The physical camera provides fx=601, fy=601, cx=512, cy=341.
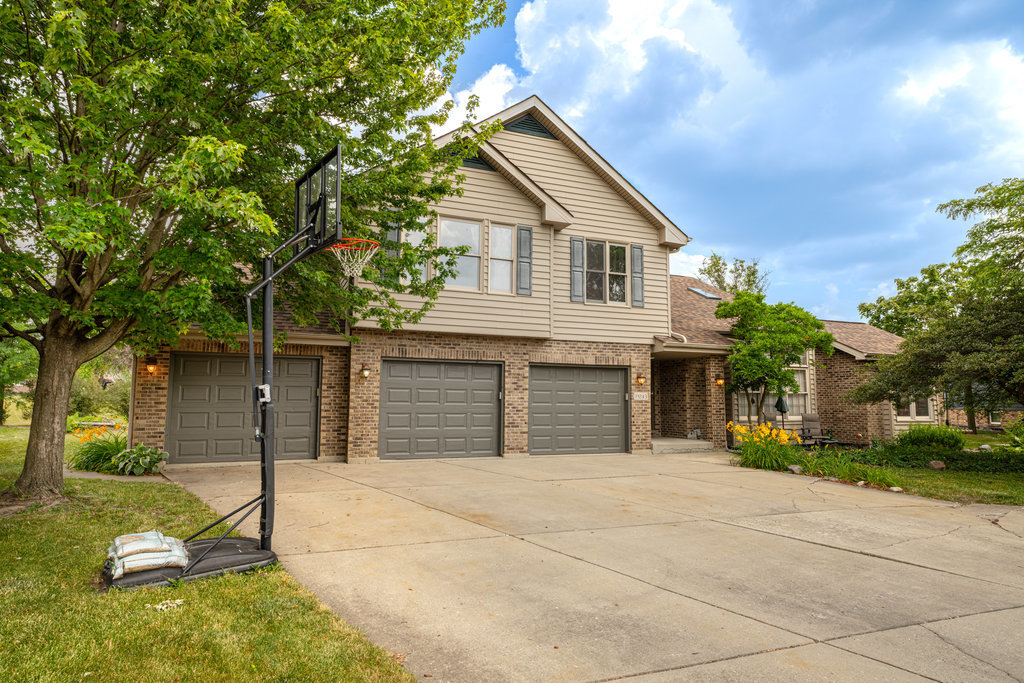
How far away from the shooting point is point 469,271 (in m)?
13.3

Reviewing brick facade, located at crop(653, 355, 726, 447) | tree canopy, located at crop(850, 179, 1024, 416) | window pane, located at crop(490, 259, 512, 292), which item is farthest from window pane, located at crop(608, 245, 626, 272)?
tree canopy, located at crop(850, 179, 1024, 416)

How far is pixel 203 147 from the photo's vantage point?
17.9 feet

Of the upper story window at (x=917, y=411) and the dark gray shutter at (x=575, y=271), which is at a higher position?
the dark gray shutter at (x=575, y=271)

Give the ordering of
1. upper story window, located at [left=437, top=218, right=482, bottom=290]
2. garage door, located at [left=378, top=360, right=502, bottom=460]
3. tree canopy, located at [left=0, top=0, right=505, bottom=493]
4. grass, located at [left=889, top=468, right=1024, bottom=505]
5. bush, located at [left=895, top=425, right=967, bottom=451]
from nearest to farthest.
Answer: tree canopy, located at [left=0, top=0, right=505, bottom=493]
grass, located at [left=889, top=468, right=1024, bottom=505]
garage door, located at [left=378, top=360, right=502, bottom=460]
upper story window, located at [left=437, top=218, right=482, bottom=290]
bush, located at [left=895, top=425, right=967, bottom=451]

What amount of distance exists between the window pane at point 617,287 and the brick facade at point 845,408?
27.6 feet

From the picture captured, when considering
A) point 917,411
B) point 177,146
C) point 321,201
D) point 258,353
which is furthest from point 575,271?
point 917,411

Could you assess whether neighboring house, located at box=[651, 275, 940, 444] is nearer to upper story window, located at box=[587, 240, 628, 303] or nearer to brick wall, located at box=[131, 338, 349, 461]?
upper story window, located at box=[587, 240, 628, 303]

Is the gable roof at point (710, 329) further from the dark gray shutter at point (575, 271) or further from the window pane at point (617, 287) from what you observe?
the dark gray shutter at point (575, 271)

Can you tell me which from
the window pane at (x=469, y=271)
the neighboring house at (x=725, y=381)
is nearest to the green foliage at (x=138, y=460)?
the window pane at (x=469, y=271)

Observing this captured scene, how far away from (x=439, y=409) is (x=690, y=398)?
7764 millimetres

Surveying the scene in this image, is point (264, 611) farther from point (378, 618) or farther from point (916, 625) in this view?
point (916, 625)

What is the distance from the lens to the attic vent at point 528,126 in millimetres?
14523

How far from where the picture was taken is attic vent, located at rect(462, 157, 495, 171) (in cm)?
1349

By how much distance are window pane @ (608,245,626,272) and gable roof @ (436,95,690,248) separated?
115cm
